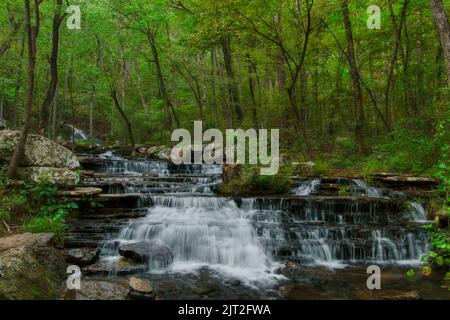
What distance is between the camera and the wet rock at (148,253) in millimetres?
6812

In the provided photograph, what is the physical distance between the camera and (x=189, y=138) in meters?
21.3

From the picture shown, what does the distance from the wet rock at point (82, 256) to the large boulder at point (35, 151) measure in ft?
14.4

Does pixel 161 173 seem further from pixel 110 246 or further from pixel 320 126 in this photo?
pixel 320 126

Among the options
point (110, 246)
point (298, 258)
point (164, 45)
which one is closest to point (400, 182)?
point (298, 258)

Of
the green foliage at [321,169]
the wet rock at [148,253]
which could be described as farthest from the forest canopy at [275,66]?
the wet rock at [148,253]

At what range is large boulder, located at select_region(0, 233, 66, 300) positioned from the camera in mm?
4391

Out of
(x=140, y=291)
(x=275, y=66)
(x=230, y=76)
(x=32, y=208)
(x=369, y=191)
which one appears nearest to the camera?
(x=140, y=291)

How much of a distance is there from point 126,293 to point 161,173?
35.7 feet

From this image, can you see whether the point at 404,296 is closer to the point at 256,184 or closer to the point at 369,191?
the point at 369,191

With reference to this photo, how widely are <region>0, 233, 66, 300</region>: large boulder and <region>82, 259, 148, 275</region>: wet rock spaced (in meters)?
0.52

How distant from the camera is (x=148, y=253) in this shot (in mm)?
6883

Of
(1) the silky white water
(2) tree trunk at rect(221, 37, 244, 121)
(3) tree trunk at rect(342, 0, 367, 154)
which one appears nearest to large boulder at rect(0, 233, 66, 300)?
(1) the silky white water

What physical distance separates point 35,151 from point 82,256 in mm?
4934

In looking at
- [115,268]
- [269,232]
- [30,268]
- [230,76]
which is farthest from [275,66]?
[30,268]
